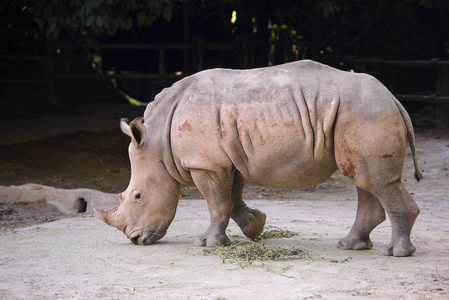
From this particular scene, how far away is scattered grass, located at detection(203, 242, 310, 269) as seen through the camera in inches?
191

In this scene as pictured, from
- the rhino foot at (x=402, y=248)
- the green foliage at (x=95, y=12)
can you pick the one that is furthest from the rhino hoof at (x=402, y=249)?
the green foliage at (x=95, y=12)

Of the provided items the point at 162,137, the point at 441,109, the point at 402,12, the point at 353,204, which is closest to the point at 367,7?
the point at 402,12

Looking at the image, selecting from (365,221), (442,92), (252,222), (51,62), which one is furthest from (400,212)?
(51,62)

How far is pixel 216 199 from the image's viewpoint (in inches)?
208

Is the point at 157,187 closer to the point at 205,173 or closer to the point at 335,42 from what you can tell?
the point at 205,173

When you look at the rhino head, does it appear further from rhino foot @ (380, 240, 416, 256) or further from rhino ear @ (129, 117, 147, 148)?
rhino foot @ (380, 240, 416, 256)

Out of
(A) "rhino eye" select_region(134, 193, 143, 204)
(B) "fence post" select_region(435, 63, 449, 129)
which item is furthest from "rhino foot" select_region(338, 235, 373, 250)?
(B) "fence post" select_region(435, 63, 449, 129)

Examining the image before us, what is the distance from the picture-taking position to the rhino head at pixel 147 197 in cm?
543

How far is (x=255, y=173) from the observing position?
5.16m

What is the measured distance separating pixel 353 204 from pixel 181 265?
3330 millimetres

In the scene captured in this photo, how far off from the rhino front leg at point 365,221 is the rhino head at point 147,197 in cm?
137

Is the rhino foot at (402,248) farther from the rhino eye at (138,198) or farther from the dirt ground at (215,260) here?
the rhino eye at (138,198)

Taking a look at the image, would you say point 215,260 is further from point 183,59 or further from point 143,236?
point 183,59

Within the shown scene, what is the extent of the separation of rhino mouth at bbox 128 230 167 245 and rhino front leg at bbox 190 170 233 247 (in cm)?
35
